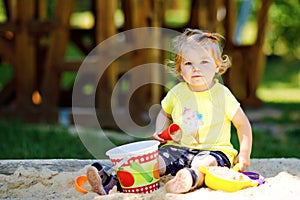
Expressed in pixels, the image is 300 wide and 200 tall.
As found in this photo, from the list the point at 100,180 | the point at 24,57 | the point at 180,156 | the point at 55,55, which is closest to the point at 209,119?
the point at 180,156

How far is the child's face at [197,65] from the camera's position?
3.77m

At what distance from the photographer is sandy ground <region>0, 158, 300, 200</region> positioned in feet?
11.0

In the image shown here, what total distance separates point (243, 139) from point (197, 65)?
0.44m

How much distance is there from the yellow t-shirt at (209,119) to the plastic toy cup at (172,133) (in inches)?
0.9

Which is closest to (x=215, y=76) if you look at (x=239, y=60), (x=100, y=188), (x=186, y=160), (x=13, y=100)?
(x=186, y=160)

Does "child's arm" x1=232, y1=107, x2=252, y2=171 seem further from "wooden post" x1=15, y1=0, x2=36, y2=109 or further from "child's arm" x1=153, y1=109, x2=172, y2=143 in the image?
"wooden post" x1=15, y1=0, x2=36, y2=109

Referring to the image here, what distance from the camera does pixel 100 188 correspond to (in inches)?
142

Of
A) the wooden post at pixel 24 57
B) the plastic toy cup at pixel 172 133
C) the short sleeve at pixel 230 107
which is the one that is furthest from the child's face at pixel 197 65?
the wooden post at pixel 24 57

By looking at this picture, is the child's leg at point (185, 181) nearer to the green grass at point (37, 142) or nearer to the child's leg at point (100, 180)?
the child's leg at point (100, 180)

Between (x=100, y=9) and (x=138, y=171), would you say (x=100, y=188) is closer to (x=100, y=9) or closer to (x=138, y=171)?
(x=138, y=171)

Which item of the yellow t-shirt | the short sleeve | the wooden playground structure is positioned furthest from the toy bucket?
the wooden playground structure

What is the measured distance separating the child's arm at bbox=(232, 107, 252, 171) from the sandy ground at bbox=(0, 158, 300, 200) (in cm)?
15

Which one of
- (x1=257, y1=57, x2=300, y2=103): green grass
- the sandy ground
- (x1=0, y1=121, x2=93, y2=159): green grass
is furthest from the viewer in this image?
(x1=257, y1=57, x2=300, y2=103): green grass

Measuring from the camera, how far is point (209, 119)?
378cm
